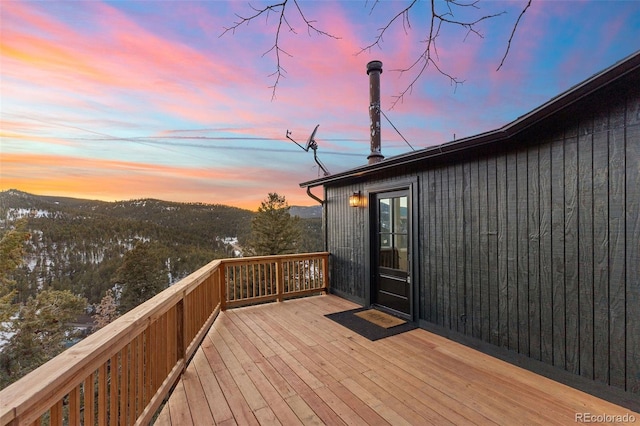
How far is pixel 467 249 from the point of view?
10.4ft

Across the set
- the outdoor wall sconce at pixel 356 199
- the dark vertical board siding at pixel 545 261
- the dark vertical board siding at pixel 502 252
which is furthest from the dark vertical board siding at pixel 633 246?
the outdoor wall sconce at pixel 356 199

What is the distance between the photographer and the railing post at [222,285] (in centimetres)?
450

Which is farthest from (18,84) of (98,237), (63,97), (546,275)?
(98,237)

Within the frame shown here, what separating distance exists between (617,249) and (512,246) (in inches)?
29.0

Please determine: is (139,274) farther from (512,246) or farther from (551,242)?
(551,242)

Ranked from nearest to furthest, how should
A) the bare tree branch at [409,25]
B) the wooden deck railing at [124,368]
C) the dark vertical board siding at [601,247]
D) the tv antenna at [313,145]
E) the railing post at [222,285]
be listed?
the wooden deck railing at [124,368] < the bare tree branch at [409,25] < the dark vertical board siding at [601,247] < the railing post at [222,285] < the tv antenna at [313,145]

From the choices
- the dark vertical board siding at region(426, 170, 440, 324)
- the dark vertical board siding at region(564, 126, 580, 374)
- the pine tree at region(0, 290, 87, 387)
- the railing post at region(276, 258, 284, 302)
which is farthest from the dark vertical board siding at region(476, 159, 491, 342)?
the pine tree at region(0, 290, 87, 387)

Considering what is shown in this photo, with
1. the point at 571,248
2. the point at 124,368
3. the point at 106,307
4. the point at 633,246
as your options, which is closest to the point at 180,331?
the point at 124,368

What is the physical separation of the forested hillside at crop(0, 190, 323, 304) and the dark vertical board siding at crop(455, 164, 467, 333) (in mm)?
6897

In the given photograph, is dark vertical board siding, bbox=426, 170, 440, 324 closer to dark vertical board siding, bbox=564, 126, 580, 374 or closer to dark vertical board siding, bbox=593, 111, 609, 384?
dark vertical board siding, bbox=564, 126, 580, 374

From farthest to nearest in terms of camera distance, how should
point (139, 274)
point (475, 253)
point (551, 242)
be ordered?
point (139, 274), point (475, 253), point (551, 242)

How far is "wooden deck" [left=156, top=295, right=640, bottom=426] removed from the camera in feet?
6.55

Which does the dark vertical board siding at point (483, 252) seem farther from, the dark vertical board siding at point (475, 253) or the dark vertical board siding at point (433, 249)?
the dark vertical board siding at point (433, 249)

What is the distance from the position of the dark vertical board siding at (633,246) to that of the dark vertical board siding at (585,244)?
0.21m
